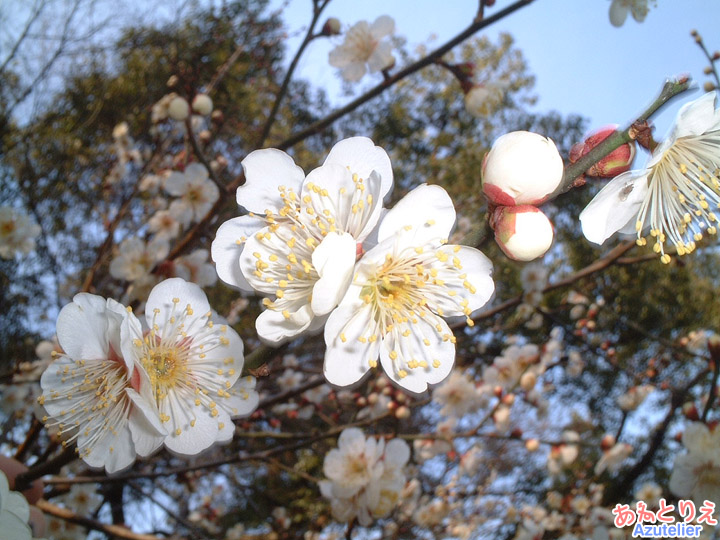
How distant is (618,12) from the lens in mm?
1778

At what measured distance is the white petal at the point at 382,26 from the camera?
2070mm

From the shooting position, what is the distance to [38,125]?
4.39 meters

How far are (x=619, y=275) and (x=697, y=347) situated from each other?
2.59 metres

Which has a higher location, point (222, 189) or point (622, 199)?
point (222, 189)

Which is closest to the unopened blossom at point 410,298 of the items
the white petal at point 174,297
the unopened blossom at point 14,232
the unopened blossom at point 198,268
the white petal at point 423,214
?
the white petal at point 423,214

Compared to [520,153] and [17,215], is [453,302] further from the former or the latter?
[17,215]

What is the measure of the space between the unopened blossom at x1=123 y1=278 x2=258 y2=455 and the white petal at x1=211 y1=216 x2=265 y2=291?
11cm

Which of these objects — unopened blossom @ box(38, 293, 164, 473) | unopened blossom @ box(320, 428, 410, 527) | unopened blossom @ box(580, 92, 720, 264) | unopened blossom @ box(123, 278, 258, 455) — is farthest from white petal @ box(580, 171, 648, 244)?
unopened blossom @ box(320, 428, 410, 527)

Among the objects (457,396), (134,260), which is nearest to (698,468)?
(457,396)

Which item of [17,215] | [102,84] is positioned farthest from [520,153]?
[102,84]

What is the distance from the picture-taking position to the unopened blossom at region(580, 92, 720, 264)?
2.25 feet

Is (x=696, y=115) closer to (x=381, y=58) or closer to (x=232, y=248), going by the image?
(x=232, y=248)

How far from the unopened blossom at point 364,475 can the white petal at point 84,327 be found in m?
1.00

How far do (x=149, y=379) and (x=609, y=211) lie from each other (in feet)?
2.36
